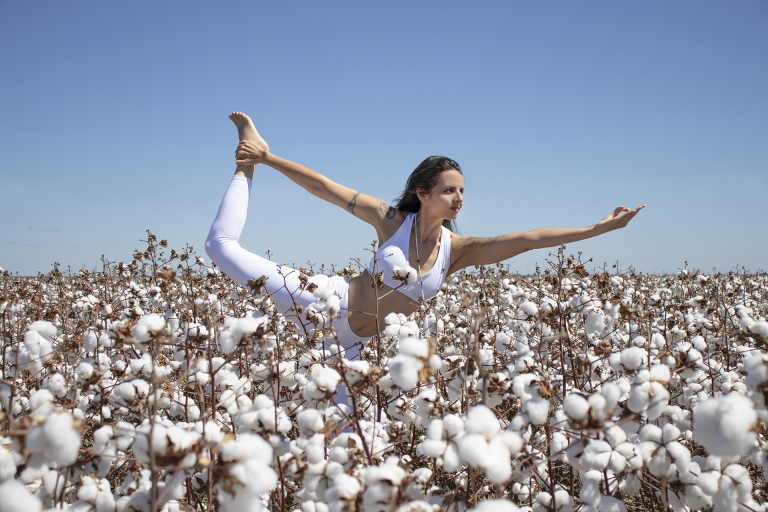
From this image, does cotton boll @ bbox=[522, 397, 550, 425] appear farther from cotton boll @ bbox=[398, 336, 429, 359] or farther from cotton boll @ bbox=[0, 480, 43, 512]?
cotton boll @ bbox=[0, 480, 43, 512]

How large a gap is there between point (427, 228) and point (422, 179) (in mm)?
485

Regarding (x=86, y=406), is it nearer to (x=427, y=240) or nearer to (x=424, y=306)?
(x=424, y=306)

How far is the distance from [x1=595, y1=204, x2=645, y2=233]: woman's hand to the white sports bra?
127cm

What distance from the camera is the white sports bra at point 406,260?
3.42 meters

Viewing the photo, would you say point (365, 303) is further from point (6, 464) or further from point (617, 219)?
point (6, 464)

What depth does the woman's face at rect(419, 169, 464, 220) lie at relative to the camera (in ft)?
12.1

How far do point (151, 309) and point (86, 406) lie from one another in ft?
9.70

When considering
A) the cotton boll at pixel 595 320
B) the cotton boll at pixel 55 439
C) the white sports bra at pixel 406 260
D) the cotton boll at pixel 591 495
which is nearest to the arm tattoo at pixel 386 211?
the white sports bra at pixel 406 260

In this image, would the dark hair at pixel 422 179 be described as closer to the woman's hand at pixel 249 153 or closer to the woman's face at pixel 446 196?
the woman's face at pixel 446 196

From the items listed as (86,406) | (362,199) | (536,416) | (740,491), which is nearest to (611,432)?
(536,416)

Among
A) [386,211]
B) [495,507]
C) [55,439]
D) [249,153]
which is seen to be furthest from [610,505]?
[249,153]

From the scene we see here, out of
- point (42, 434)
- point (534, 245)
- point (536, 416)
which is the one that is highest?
point (534, 245)

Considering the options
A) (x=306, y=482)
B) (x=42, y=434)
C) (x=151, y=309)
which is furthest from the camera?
(x=151, y=309)

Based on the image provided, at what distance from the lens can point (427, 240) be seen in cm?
393
